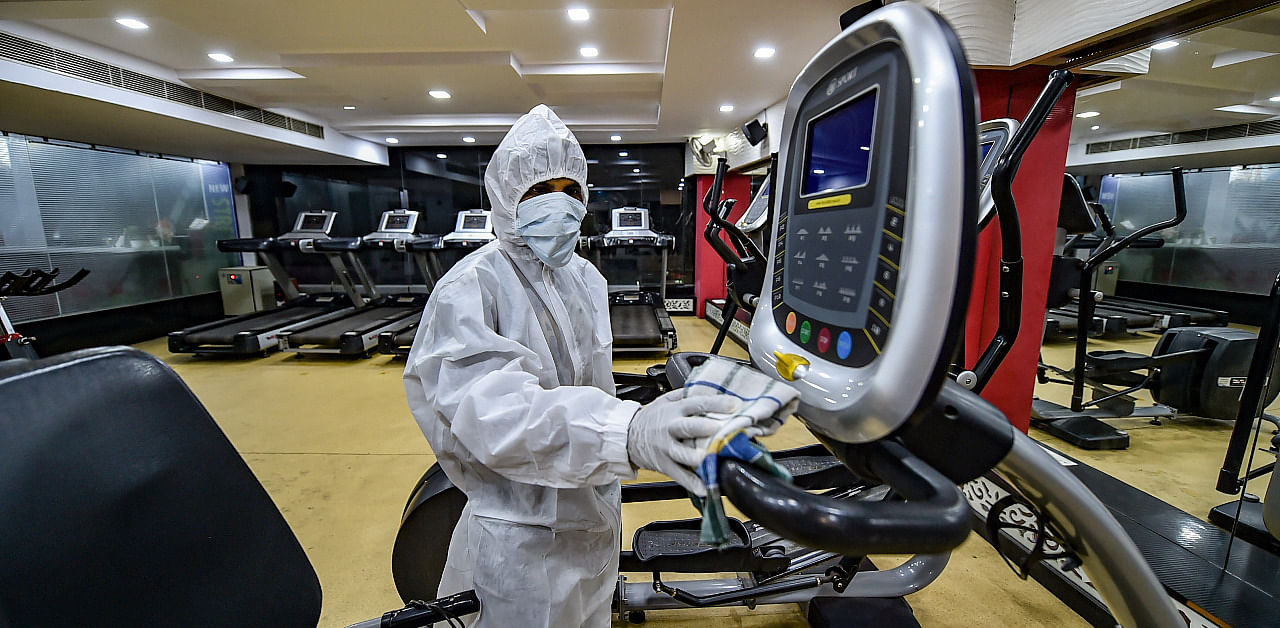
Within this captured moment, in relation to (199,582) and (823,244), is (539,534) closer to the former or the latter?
(199,582)

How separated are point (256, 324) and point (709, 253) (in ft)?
18.1

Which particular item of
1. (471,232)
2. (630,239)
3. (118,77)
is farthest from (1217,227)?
(118,77)

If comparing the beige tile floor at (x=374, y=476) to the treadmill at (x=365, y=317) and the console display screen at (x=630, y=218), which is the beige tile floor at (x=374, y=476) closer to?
the treadmill at (x=365, y=317)

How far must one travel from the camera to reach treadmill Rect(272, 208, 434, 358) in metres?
5.16

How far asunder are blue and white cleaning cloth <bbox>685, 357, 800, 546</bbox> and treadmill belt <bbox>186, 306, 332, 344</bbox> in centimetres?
626

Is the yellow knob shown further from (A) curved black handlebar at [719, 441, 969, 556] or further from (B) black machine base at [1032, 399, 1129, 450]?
(B) black machine base at [1032, 399, 1129, 450]

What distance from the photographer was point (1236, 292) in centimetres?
250

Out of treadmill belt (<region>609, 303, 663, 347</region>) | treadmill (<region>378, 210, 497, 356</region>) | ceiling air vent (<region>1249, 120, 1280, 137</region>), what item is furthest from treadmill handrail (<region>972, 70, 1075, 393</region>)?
treadmill (<region>378, 210, 497, 356</region>)

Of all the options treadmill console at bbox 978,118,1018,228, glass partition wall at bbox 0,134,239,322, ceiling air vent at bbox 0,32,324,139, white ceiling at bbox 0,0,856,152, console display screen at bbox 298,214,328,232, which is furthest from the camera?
console display screen at bbox 298,214,328,232

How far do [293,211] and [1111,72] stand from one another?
913 cm

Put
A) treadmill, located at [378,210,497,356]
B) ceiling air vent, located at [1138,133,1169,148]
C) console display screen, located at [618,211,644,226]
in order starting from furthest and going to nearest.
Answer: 1. console display screen, located at [618,211,644,226]
2. treadmill, located at [378,210,497,356]
3. ceiling air vent, located at [1138,133,1169,148]

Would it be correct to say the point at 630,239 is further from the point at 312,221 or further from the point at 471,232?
the point at 312,221

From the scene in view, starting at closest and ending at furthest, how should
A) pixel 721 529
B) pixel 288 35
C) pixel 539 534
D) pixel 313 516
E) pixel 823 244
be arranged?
pixel 721 529 < pixel 823 244 < pixel 539 534 < pixel 313 516 < pixel 288 35

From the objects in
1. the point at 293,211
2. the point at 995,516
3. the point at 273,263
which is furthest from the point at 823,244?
the point at 293,211
